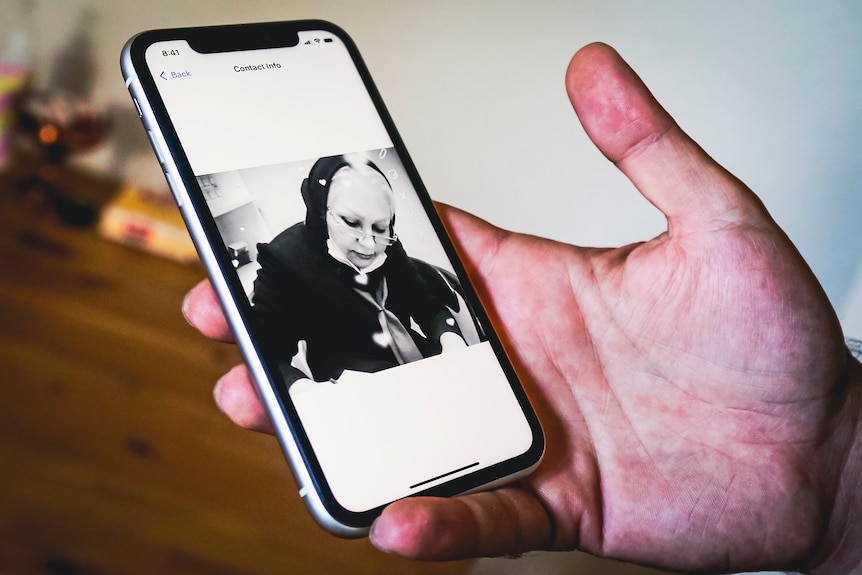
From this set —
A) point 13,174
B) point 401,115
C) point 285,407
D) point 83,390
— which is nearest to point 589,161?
point 401,115

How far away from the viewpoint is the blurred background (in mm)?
852

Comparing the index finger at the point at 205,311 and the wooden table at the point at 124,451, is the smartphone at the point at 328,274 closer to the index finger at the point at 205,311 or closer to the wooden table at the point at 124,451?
the index finger at the point at 205,311

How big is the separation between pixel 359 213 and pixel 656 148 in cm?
27

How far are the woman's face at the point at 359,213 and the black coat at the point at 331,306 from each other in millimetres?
15

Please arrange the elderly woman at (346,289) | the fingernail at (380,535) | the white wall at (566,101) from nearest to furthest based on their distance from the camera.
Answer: the fingernail at (380,535) → the elderly woman at (346,289) → the white wall at (566,101)

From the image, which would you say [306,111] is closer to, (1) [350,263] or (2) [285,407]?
(1) [350,263]

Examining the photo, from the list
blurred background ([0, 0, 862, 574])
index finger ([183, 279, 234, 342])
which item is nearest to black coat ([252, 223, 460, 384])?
index finger ([183, 279, 234, 342])

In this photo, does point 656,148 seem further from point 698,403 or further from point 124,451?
point 124,451

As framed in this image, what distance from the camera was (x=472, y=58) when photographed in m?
0.99

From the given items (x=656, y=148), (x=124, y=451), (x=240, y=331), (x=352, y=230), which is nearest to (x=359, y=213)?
(x=352, y=230)

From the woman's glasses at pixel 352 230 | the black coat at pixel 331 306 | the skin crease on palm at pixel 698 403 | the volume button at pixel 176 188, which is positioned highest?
the volume button at pixel 176 188

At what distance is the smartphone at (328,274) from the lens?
49cm

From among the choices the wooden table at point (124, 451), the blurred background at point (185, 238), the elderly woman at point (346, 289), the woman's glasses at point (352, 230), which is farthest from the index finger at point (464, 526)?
the wooden table at point (124, 451)

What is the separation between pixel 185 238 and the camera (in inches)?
49.5
